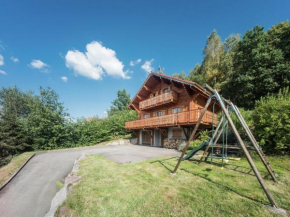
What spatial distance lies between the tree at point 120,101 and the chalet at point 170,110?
80.7ft

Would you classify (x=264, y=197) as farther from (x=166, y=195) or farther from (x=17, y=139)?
(x=17, y=139)

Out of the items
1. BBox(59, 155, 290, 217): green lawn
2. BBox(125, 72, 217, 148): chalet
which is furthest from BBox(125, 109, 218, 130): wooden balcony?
BBox(59, 155, 290, 217): green lawn

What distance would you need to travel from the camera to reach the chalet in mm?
12070

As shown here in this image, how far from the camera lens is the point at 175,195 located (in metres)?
3.32

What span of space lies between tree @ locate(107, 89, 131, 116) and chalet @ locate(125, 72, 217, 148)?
24585mm

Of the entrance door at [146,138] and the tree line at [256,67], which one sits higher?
the tree line at [256,67]

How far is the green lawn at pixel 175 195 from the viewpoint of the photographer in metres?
2.75

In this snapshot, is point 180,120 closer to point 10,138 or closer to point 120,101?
point 10,138

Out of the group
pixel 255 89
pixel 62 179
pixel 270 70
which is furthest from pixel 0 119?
pixel 270 70

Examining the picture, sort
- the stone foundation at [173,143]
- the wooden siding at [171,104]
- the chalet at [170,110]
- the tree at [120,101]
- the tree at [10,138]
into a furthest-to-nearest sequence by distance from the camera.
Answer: the tree at [120,101] < the tree at [10,138] < the stone foundation at [173,143] < the chalet at [170,110] < the wooden siding at [171,104]

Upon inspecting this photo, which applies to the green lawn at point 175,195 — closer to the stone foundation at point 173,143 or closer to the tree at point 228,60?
the stone foundation at point 173,143

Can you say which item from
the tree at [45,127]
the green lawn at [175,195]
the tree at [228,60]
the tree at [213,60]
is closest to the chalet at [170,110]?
the green lawn at [175,195]

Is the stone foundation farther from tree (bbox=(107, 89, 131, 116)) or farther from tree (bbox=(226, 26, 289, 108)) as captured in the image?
Result: tree (bbox=(107, 89, 131, 116))

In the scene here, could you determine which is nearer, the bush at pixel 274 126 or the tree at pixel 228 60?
the bush at pixel 274 126
